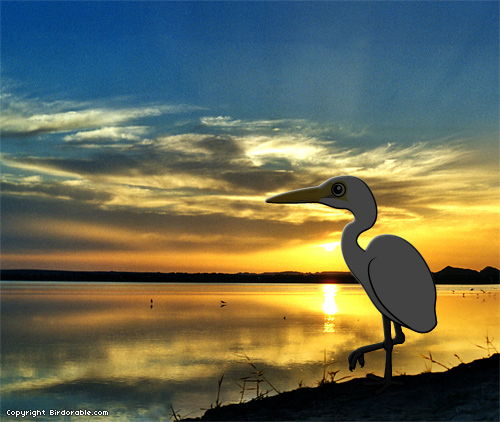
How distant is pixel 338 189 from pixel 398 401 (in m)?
3.31

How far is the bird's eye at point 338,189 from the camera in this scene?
299 inches

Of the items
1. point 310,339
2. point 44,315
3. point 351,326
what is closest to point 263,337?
point 310,339

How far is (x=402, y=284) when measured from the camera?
7309 millimetres

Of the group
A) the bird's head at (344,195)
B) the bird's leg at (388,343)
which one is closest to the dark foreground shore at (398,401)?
the bird's leg at (388,343)

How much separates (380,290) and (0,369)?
59.9 feet

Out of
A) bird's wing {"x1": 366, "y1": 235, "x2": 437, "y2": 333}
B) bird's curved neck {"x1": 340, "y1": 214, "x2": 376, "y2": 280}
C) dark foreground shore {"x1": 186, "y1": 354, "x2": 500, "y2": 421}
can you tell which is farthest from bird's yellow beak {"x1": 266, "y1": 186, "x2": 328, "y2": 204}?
dark foreground shore {"x1": 186, "y1": 354, "x2": 500, "y2": 421}

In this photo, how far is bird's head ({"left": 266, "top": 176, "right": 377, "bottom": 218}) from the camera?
7.47 m

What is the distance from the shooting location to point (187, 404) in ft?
45.4

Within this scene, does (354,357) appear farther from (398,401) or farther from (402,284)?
(402,284)

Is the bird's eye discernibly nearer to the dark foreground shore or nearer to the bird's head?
the bird's head

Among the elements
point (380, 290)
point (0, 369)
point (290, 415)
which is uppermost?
point (380, 290)

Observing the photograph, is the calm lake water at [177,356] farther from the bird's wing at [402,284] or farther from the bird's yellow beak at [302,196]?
the bird's yellow beak at [302,196]

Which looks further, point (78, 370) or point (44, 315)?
point (44, 315)

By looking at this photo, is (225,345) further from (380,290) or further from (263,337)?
(380,290)
